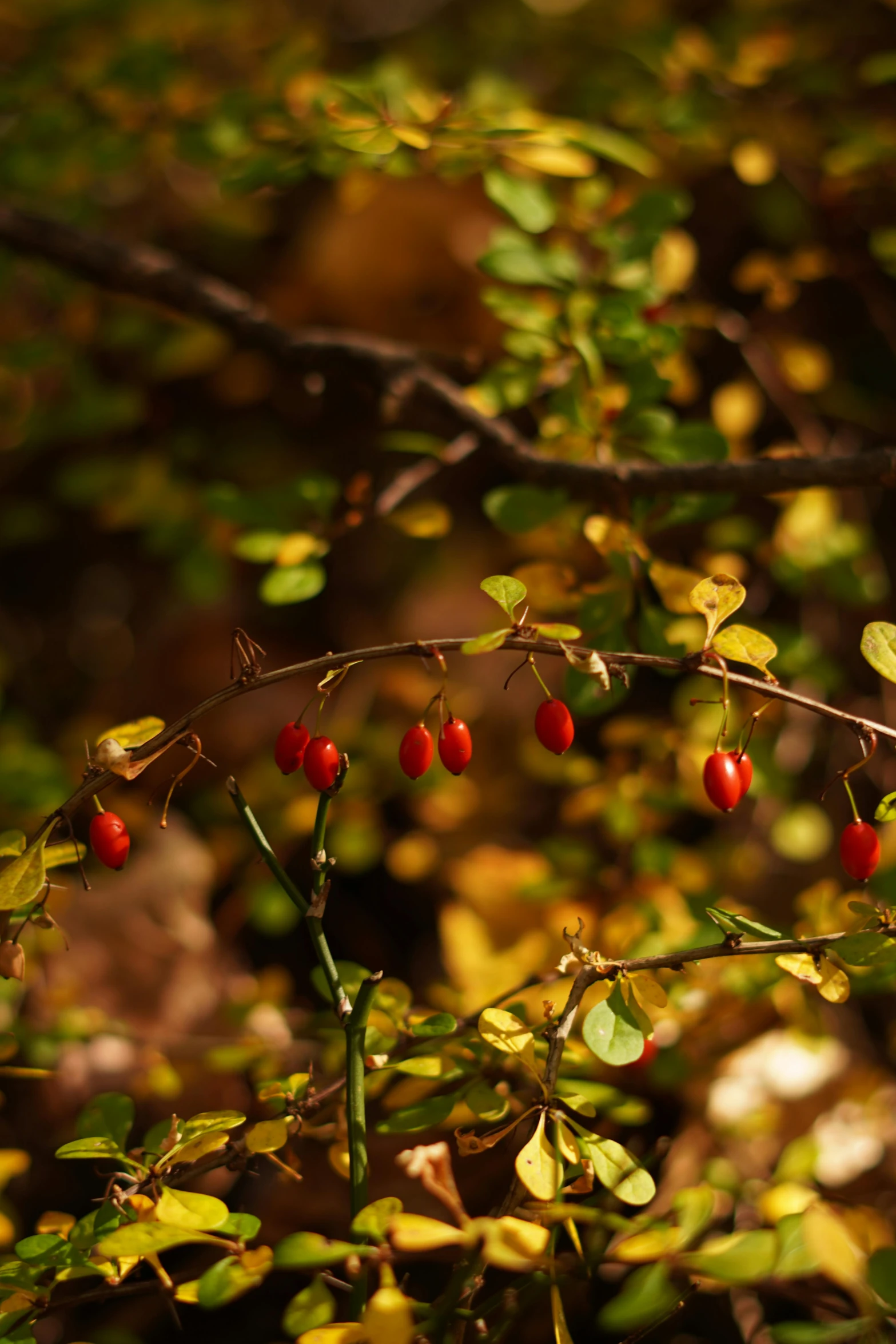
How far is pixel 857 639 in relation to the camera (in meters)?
1.67

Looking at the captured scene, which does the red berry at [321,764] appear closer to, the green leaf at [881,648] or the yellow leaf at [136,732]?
the yellow leaf at [136,732]

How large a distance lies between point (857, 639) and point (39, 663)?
171 cm

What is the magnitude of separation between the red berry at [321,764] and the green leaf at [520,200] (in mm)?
735

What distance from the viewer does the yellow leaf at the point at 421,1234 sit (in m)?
0.58

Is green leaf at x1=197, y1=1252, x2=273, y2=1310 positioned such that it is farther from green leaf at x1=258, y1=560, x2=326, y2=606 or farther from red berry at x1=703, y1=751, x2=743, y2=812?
green leaf at x1=258, y1=560, x2=326, y2=606

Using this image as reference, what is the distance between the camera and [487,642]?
691mm

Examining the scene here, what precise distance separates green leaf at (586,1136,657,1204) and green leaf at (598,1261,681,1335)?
0.08 meters

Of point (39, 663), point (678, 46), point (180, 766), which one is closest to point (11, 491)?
point (39, 663)

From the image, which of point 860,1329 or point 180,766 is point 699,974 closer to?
point 860,1329

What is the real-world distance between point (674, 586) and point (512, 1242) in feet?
2.16

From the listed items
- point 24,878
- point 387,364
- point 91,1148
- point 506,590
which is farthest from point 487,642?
point 387,364

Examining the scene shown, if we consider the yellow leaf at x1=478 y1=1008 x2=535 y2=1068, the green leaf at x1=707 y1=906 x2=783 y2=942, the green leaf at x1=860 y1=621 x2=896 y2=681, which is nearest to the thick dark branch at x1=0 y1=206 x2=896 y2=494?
the green leaf at x1=860 y1=621 x2=896 y2=681

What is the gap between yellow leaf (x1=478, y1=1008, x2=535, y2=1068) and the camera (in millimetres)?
729

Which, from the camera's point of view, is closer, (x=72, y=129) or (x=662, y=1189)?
(x=662, y=1189)
